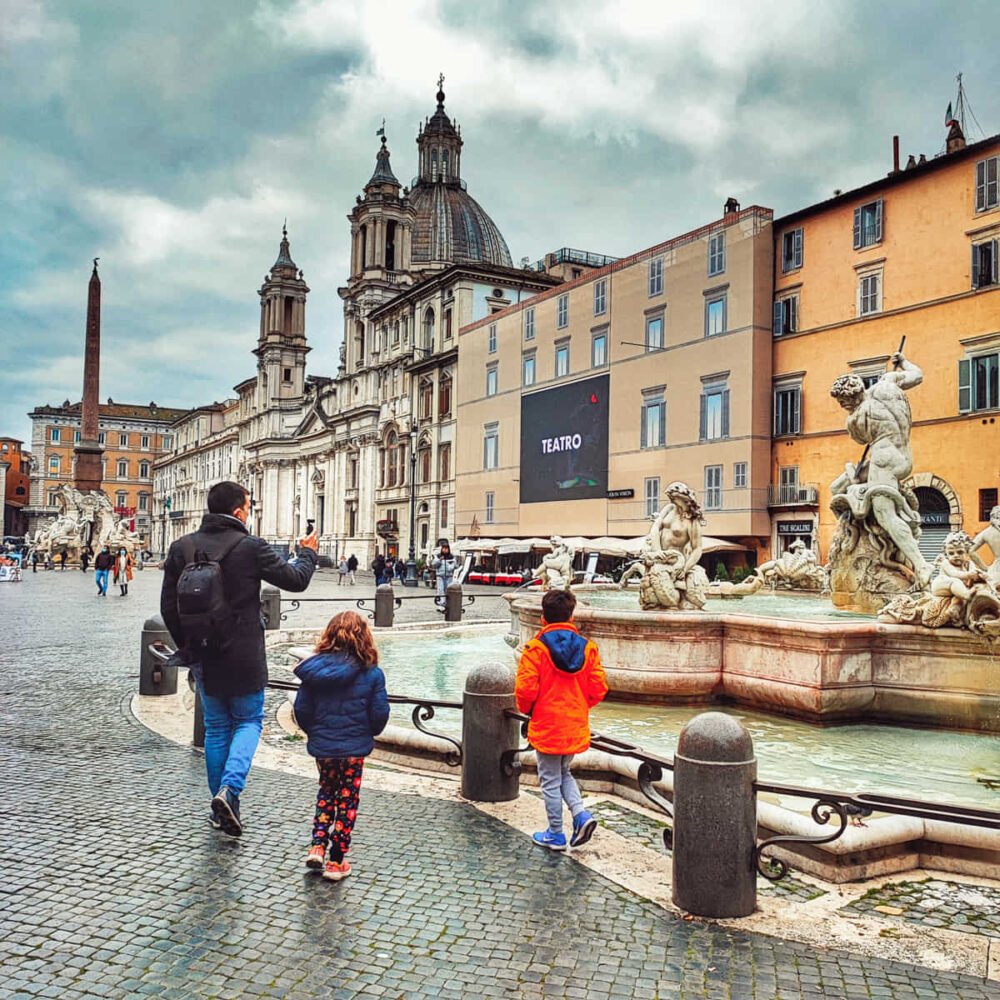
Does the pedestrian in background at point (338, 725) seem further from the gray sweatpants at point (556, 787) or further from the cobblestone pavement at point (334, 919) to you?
the gray sweatpants at point (556, 787)

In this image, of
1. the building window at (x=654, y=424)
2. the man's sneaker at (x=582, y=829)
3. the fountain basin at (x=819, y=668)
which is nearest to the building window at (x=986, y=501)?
the building window at (x=654, y=424)

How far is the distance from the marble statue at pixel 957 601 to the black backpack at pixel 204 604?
18.5 ft

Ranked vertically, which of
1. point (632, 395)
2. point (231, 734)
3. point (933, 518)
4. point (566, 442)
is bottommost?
point (231, 734)

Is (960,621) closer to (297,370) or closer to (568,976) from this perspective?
(568,976)

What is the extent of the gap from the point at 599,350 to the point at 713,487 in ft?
32.2

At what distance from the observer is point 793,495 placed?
3244 centimetres

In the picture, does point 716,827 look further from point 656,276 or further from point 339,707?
point 656,276

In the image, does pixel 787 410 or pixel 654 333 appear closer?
pixel 787 410

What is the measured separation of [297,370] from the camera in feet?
301

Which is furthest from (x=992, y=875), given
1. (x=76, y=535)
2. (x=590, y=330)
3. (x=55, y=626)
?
(x=76, y=535)

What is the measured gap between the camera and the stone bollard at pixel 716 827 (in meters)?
4.03

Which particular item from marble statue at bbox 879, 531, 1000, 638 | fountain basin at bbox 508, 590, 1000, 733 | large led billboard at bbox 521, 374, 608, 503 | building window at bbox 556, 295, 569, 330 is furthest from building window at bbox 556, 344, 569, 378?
marble statue at bbox 879, 531, 1000, 638

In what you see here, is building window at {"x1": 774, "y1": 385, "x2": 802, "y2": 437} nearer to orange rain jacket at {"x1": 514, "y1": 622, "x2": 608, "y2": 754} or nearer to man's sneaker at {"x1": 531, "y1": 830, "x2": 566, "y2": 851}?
orange rain jacket at {"x1": 514, "y1": 622, "x2": 608, "y2": 754}

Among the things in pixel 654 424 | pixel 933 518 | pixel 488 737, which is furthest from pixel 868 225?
pixel 488 737
